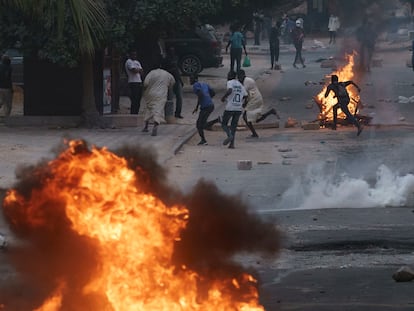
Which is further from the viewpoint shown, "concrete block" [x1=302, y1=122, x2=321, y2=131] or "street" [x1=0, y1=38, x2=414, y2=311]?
"concrete block" [x1=302, y1=122, x2=321, y2=131]

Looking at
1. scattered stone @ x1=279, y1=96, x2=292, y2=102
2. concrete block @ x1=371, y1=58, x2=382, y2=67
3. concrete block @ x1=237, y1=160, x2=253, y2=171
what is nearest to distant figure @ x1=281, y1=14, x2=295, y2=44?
concrete block @ x1=371, y1=58, x2=382, y2=67

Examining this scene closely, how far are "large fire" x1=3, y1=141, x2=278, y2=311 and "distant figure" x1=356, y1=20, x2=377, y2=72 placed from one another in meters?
25.4

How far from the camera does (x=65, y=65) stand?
2130 centimetres

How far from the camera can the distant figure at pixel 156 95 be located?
20859 mm

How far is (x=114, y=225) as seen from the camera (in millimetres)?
5688

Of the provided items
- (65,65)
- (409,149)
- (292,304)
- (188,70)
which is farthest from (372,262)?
(188,70)

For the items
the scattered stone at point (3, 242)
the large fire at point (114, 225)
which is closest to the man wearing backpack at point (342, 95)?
the scattered stone at point (3, 242)

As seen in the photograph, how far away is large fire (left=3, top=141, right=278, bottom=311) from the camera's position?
5691mm

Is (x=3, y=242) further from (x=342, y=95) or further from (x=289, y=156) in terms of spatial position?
(x=342, y=95)

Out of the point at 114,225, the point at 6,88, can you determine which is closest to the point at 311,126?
the point at 6,88

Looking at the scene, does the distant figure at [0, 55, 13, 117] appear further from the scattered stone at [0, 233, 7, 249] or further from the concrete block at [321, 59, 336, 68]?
the concrete block at [321, 59, 336, 68]

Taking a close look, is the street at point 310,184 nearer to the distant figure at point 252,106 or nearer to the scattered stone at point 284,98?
the scattered stone at point 284,98

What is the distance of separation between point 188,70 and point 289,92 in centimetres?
475

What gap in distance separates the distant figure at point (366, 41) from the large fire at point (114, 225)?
25.4 meters
